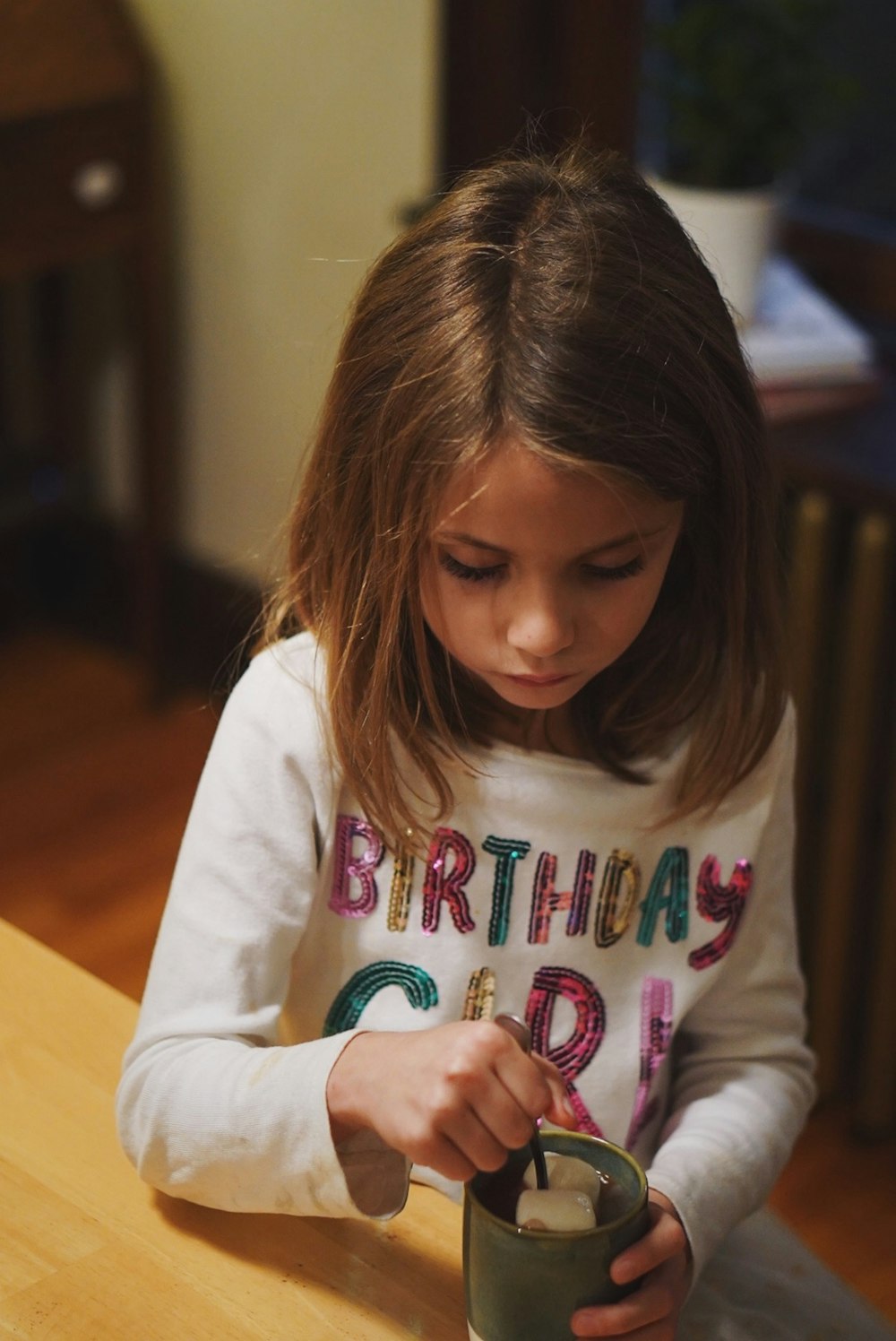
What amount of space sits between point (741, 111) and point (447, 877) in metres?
1.36

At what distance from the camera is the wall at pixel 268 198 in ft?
7.47

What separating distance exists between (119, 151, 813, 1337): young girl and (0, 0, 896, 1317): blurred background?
721mm

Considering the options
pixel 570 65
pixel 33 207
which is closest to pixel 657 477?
pixel 570 65

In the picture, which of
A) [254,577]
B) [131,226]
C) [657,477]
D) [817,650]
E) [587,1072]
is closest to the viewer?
[657,477]

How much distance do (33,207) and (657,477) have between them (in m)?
1.82

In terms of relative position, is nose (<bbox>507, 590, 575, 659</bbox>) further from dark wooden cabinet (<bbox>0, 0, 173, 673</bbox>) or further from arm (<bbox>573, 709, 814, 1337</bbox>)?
dark wooden cabinet (<bbox>0, 0, 173, 673</bbox>)


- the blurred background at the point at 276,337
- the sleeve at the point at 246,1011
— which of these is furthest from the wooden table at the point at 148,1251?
the blurred background at the point at 276,337

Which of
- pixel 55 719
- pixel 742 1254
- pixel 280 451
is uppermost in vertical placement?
pixel 742 1254

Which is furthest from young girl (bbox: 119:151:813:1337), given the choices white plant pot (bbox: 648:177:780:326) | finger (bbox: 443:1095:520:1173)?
white plant pot (bbox: 648:177:780:326)

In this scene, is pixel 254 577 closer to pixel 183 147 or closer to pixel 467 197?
pixel 183 147

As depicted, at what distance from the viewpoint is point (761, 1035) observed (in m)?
0.97

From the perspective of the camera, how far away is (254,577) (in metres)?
2.72

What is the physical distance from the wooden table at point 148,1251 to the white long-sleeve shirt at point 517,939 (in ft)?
0.10

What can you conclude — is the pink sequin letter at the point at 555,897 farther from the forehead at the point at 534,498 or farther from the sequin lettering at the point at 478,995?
the forehead at the point at 534,498
